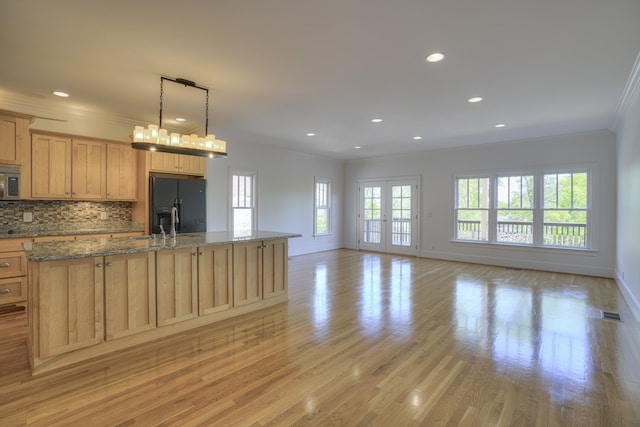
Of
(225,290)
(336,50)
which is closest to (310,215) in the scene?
(225,290)

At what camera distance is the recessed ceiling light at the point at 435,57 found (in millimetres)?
2939

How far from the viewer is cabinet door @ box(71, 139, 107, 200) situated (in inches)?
183

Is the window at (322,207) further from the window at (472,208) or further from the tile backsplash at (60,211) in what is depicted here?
the tile backsplash at (60,211)

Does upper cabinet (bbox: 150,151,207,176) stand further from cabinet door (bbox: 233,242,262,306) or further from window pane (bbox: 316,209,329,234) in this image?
window pane (bbox: 316,209,329,234)

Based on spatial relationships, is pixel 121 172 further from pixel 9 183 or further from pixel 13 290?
pixel 13 290

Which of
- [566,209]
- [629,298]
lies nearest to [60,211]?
[629,298]

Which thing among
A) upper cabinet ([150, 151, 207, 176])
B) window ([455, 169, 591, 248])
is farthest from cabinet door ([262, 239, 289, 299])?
window ([455, 169, 591, 248])

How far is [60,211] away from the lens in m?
4.76

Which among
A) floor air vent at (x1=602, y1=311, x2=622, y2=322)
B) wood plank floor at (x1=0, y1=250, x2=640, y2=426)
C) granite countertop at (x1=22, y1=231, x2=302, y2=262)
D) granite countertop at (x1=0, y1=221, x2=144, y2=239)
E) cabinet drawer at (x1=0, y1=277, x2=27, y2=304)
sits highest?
granite countertop at (x1=0, y1=221, x2=144, y2=239)

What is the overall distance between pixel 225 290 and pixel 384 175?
6.30 m

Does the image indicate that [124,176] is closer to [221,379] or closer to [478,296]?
[221,379]

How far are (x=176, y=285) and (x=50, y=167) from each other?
2962 millimetres

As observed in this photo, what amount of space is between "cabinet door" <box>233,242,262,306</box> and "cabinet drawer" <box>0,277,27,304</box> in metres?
2.70

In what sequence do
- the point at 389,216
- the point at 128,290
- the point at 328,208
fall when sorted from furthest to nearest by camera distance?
the point at 328,208 < the point at 389,216 < the point at 128,290
